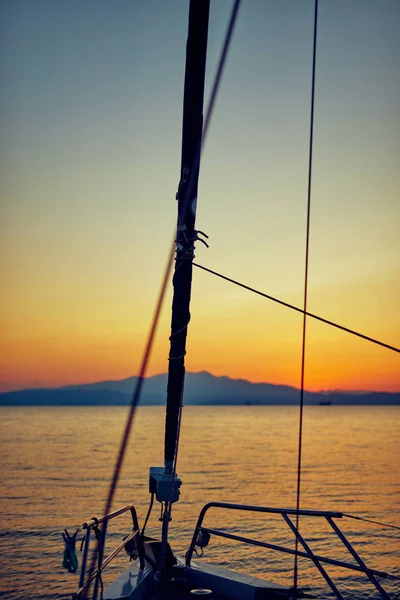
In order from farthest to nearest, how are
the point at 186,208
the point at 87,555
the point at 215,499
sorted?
the point at 215,499 < the point at 186,208 < the point at 87,555

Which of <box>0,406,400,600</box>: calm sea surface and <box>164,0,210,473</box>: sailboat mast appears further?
<box>0,406,400,600</box>: calm sea surface

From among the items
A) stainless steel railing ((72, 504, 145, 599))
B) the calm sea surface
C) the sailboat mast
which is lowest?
the calm sea surface

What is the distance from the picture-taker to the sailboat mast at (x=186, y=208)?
729cm

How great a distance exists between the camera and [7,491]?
144ft

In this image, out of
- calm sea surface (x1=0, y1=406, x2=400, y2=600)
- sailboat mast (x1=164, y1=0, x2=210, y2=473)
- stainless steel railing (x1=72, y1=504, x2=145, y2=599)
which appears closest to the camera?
stainless steel railing (x1=72, y1=504, x2=145, y2=599)

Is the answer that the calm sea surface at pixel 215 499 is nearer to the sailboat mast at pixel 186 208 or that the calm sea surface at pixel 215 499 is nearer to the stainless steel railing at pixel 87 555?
the stainless steel railing at pixel 87 555

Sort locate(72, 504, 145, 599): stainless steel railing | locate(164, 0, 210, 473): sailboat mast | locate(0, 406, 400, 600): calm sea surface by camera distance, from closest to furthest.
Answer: locate(72, 504, 145, 599): stainless steel railing < locate(164, 0, 210, 473): sailboat mast < locate(0, 406, 400, 600): calm sea surface

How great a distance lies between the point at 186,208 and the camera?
7691 millimetres

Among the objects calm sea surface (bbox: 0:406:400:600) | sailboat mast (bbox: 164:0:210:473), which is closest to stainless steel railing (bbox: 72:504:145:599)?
sailboat mast (bbox: 164:0:210:473)

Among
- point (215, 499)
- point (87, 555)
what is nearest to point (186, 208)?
point (87, 555)

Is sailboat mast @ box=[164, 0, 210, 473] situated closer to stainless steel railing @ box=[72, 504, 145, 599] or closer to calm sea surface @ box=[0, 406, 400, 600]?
stainless steel railing @ box=[72, 504, 145, 599]

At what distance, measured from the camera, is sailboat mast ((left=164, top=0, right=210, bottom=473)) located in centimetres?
729

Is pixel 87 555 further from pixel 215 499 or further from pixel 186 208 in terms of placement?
pixel 215 499

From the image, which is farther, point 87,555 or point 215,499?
point 215,499
